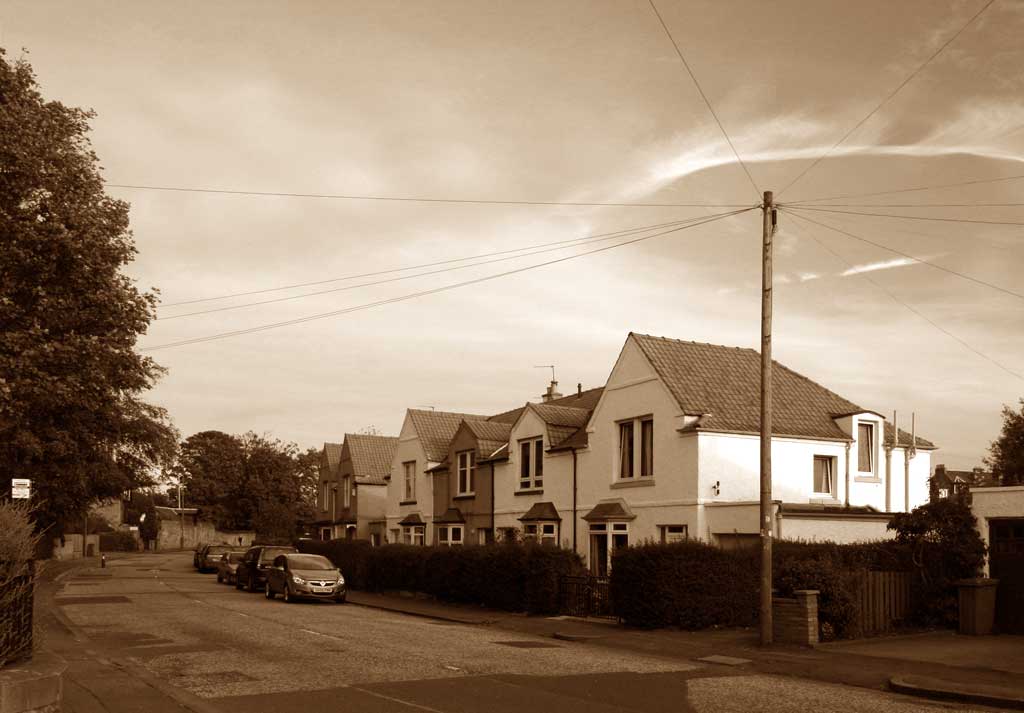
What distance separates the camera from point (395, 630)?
2269cm

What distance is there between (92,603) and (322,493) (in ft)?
111

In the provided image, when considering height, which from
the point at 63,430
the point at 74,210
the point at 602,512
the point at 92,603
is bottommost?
the point at 92,603

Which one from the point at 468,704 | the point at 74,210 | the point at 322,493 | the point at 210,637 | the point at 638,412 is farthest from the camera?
the point at 322,493

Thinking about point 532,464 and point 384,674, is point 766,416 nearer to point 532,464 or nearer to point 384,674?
point 384,674

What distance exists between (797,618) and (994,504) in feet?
19.7

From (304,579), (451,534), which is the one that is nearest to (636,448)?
(304,579)

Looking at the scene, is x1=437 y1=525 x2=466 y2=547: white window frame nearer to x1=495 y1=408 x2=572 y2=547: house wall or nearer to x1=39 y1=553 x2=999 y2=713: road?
x1=495 y1=408 x2=572 y2=547: house wall

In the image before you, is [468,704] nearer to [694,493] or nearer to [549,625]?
[549,625]

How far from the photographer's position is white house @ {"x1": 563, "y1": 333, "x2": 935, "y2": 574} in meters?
29.5

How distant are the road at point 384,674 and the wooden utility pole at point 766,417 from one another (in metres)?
2.59

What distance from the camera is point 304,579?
32.0 meters

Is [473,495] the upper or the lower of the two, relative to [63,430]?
lower

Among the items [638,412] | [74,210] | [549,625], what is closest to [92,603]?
[74,210]

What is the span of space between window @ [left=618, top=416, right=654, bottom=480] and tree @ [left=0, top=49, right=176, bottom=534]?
1559 centimetres
